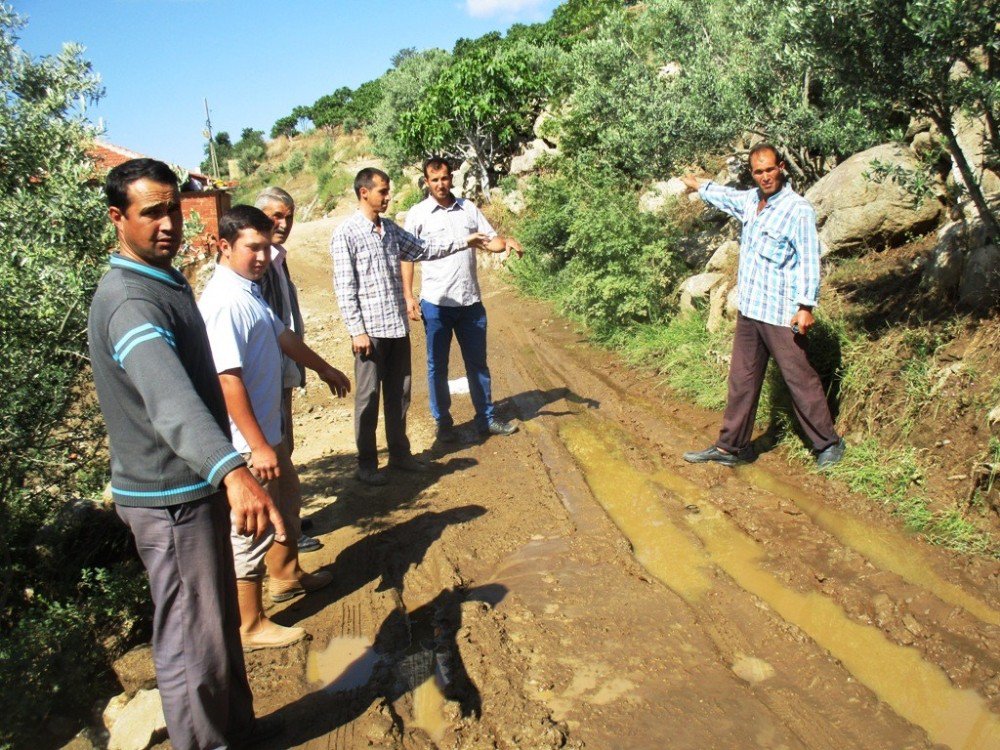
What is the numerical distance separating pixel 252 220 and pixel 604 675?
8.40 feet

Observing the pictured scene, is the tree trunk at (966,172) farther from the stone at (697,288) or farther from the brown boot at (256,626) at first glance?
the brown boot at (256,626)

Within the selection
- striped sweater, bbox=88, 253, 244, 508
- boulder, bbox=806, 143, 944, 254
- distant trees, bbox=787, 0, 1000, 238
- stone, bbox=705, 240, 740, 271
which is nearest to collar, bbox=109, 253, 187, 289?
striped sweater, bbox=88, 253, 244, 508

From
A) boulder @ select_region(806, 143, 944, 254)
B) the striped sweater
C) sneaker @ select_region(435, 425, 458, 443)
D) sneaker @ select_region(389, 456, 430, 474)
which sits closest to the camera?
the striped sweater

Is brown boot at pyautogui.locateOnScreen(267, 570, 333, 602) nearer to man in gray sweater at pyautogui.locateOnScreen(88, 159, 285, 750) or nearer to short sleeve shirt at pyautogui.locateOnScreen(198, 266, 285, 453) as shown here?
short sleeve shirt at pyautogui.locateOnScreen(198, 266, 285, 453)

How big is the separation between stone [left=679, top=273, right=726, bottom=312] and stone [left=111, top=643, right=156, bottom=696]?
600 cm

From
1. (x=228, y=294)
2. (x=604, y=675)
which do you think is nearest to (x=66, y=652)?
(x=228, y=294)

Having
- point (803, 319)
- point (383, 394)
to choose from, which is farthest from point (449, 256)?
point (803, 319)

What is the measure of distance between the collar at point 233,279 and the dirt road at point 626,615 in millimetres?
1696

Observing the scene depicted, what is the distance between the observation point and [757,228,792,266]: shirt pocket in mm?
4750

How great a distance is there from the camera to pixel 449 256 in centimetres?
581

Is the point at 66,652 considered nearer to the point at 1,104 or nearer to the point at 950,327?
the point at 1,104

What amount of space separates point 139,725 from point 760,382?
4.04 meters

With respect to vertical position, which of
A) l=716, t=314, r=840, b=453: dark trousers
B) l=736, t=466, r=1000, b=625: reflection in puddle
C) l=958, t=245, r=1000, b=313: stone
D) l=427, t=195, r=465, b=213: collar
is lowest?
l=736, t=466, r=1000, b=625: reflection in puddle

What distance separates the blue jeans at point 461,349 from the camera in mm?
6039
